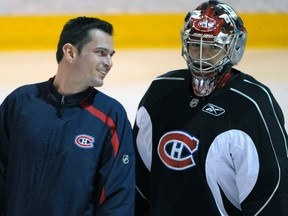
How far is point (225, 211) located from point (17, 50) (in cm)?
349

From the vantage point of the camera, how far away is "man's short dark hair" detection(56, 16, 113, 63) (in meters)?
2.09

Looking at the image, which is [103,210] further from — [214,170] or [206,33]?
[206,33]

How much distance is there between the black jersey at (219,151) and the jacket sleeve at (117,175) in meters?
0.24

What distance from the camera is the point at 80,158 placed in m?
1.99

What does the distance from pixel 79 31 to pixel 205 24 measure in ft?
1.24

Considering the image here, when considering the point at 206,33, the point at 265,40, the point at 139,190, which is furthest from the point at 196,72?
the point at 265,40

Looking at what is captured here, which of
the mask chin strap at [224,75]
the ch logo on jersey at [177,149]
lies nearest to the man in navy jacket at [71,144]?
the ch logo on jersey at [177,149]

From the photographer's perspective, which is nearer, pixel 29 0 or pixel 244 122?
pixel 244 122

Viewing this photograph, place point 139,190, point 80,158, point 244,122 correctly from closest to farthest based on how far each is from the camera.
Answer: point 80,158 < point 244,122 < point 139,190

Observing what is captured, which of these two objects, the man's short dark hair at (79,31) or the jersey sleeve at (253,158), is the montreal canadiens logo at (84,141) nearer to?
the man's short dark hair at (79,31)

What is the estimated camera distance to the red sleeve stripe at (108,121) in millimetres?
2012

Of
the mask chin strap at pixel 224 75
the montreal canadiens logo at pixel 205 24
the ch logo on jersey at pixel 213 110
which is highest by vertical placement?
the montreal canadiens logo at pixel 205 24

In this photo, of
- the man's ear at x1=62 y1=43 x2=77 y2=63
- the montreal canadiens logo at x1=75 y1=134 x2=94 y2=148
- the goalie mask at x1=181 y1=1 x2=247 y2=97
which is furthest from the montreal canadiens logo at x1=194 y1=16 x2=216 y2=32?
the montreal canadiens logo at x1=75 y1=134 x2=94 y2=148

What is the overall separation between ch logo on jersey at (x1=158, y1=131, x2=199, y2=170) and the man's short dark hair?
1.18ft
